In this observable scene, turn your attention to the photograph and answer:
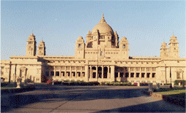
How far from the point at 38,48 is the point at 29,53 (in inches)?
525

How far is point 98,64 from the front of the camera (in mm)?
91938

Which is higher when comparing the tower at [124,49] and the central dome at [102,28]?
the central dome at [102,28]

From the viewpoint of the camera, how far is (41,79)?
91.5m

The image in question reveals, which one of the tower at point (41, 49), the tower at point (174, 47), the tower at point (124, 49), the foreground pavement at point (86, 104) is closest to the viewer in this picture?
the foreground pavement at point (86, 104)

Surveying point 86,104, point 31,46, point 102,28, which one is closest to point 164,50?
point 102,28

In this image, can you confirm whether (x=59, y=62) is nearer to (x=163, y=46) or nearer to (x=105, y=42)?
(x=105, y=42)

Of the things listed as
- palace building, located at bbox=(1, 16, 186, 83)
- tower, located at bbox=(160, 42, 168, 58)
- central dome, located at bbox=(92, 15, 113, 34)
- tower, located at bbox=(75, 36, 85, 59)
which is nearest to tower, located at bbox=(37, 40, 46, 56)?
palace building, located at bbox=(1, 16, 186, 83)

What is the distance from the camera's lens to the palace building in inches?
3607

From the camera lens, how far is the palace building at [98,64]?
301ft

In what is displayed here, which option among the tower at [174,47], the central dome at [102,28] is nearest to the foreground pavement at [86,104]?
the central dome at [102,28]

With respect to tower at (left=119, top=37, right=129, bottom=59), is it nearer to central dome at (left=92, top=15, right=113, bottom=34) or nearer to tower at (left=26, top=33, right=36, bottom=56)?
central dome at (left=92, top=15, right=113, bottom=34)

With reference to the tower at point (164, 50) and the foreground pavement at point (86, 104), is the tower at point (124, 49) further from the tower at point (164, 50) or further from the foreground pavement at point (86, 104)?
the foreground pavement at point (86, 104)

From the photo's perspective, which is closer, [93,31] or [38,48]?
[93,31]

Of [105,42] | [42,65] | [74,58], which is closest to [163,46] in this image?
[105,42]
